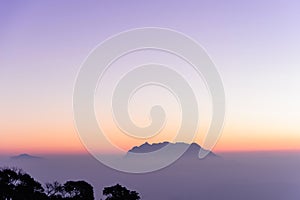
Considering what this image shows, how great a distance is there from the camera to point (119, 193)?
3541 inches

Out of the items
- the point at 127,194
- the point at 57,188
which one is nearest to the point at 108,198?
the point at 127,194

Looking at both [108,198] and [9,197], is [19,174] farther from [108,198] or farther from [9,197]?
[108,198]

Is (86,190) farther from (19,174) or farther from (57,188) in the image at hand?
(19,174)

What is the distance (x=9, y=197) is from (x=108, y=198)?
18415 millimetres

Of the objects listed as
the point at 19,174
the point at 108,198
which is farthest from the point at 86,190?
the point at 19,174

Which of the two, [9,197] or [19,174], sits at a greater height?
[19,174]

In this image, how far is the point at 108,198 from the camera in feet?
293

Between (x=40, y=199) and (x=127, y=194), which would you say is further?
(x=127, y=194)

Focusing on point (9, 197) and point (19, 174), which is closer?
point (9, 197)

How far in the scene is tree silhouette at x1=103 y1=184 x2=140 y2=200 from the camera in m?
89.2

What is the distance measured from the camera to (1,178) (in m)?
82.9

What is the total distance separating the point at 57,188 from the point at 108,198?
9.59 meters

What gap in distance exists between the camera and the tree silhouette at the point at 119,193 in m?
89.2

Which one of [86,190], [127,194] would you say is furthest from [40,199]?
[127,194]
